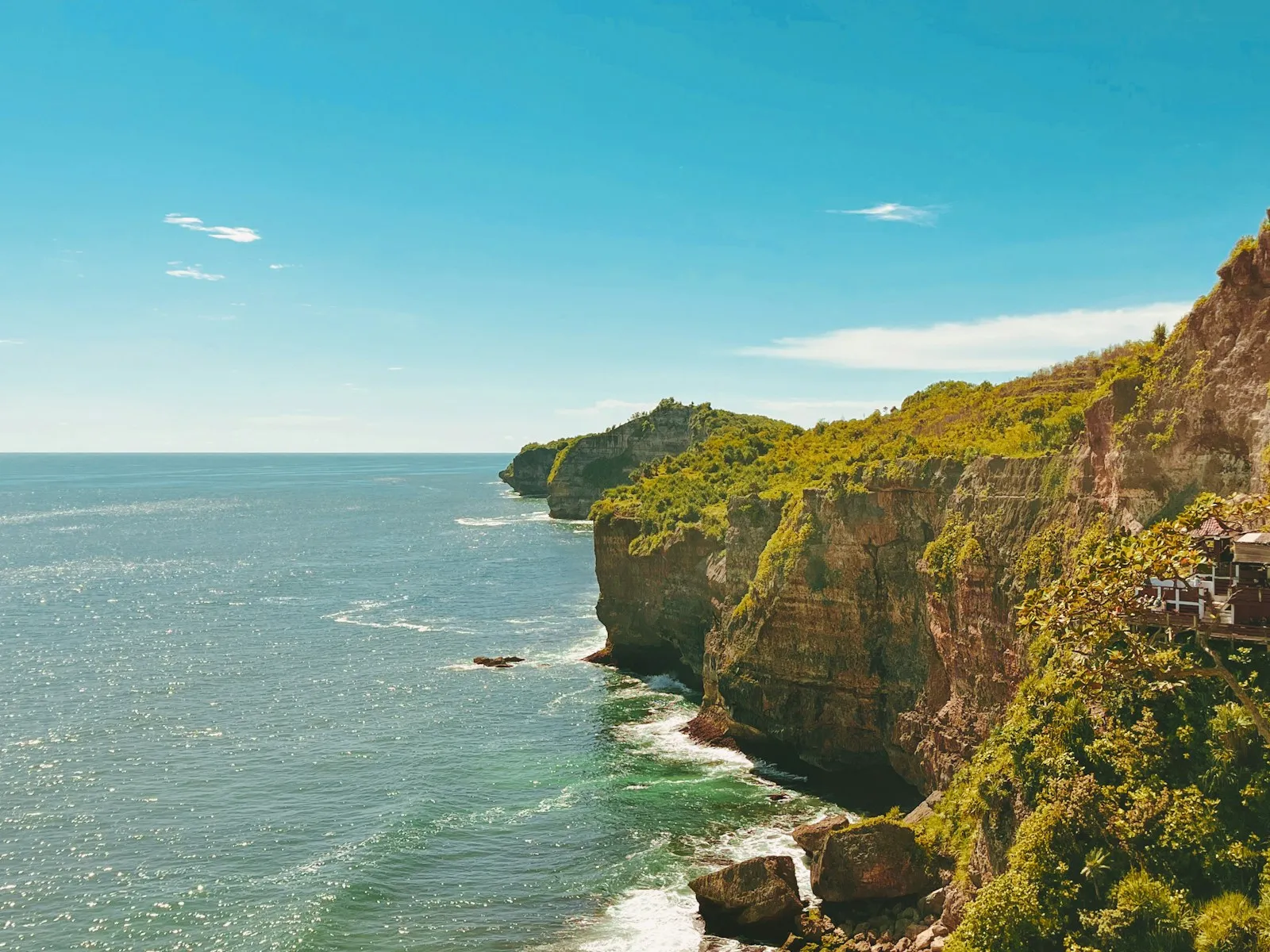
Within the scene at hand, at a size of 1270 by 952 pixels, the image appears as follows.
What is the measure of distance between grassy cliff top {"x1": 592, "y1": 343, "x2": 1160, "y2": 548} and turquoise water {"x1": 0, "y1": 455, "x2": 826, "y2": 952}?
1459 centimetres

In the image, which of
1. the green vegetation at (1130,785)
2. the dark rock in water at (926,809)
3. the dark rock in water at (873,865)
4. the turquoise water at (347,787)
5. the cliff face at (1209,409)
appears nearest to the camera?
the green vegetation at (1130,785)

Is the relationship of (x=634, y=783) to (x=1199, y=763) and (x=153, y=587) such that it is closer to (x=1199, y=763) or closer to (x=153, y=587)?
(x=1199, y=763)

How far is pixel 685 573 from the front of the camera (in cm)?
7381

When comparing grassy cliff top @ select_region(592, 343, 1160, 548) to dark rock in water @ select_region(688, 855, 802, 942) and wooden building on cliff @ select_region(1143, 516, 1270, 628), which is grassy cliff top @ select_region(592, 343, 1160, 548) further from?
dark rock in water @ select_region(688, 855, 802, 942)

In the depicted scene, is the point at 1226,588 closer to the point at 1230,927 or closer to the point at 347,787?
the point at 1230,927

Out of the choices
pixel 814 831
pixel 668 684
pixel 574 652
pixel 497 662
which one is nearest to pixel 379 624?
pixel 497 662

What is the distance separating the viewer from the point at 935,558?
148ft

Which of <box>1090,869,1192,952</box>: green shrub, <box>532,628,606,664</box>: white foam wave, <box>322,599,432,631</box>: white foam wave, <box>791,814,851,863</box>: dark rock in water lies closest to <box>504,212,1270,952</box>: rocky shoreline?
<box>791,814,851,863</box>: dark rock in water

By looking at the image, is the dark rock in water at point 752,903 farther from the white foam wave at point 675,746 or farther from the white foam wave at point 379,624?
the white foam wave at point 379,624

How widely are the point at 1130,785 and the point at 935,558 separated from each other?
18.4 metres

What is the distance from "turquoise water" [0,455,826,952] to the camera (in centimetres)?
3922

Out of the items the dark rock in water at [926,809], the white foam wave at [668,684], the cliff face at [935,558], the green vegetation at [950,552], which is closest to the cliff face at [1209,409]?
the cliff face at [935,558]

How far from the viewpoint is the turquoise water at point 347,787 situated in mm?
39219

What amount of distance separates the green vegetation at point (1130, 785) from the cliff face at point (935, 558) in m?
3.76
